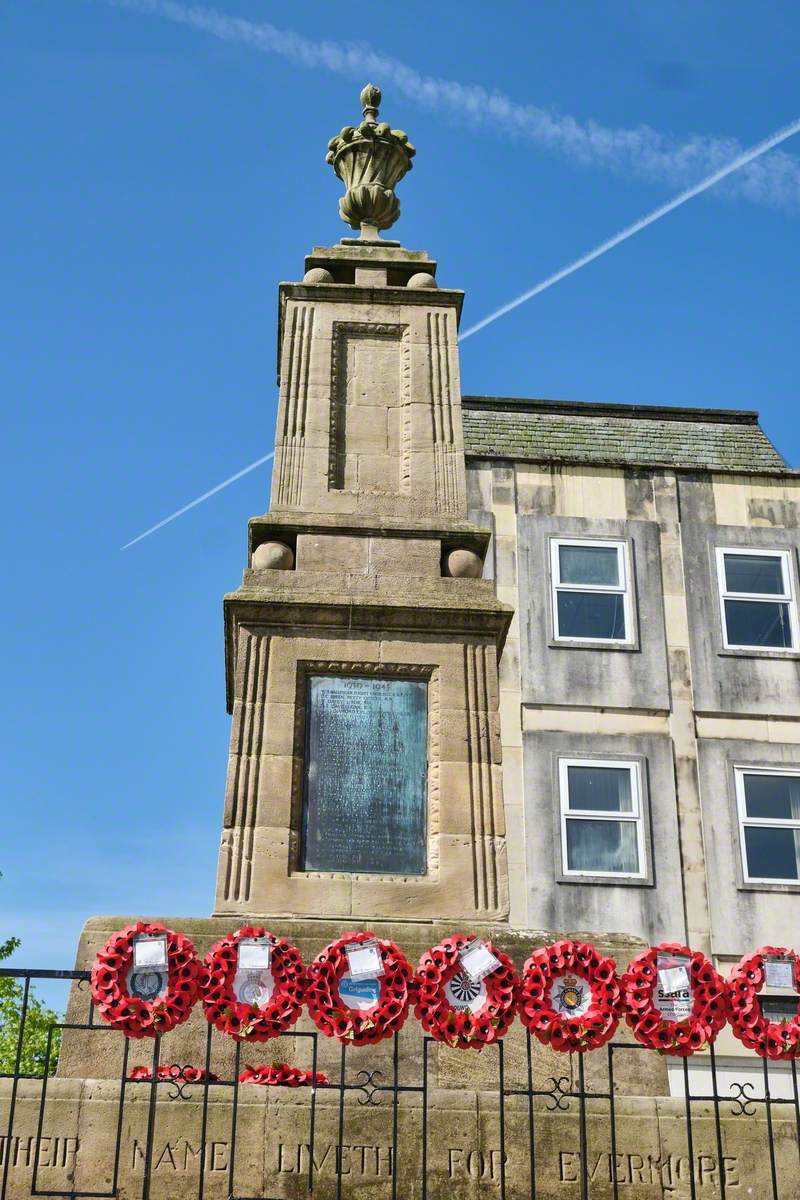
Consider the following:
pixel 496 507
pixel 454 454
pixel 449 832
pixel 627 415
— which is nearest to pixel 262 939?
pixel 449 832

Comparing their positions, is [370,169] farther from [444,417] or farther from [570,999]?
[570,999]

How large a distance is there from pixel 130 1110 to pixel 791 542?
1574 cm

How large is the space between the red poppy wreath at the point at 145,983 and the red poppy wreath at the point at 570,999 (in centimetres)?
192

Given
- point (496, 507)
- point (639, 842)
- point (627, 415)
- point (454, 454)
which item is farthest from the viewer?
point (627, 415)

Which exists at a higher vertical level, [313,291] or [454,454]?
[313,291]

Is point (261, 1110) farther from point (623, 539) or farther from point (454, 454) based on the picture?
point (623, 539)

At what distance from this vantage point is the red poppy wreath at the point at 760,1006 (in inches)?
318

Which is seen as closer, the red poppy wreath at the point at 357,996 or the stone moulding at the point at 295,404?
the red poppy wreath at the point at 357,996

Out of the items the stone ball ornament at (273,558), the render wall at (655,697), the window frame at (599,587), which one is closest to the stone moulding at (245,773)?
the stone ball ornament at (273,558)

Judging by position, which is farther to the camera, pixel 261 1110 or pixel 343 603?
pixel 343 603

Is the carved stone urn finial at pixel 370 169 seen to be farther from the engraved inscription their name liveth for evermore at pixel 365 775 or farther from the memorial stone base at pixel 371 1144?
the memorial stone base at pixel 371 1144

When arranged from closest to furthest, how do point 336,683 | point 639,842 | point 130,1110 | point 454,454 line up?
point 130,1110, point 336,683, point 454,454, point 639,842

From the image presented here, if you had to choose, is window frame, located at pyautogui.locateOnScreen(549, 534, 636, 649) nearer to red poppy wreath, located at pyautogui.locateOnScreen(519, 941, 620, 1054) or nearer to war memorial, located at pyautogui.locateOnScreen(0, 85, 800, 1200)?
war memorial, located at pyautogui.locateOnScreen(0, 85, 800, 1200)

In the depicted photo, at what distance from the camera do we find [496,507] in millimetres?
20844
